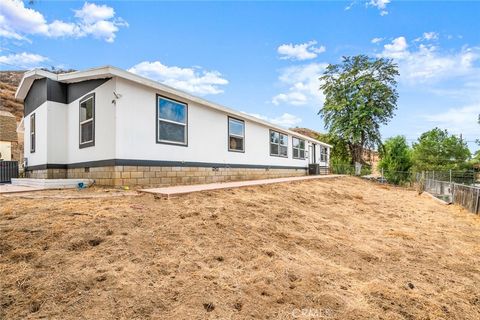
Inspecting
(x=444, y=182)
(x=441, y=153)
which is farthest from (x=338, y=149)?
(x=444, y=182)

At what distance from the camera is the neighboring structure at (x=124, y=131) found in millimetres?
6535

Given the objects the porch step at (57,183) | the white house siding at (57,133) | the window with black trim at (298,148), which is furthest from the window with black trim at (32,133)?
the window with black trim at (298,148)

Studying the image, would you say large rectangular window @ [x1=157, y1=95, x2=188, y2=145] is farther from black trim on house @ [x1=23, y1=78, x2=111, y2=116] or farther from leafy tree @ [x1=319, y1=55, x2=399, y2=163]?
leafy tree @ [x1=319, y1=55, x2=399, y2=163]

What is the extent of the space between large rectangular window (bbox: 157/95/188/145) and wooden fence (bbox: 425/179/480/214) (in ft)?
32.4

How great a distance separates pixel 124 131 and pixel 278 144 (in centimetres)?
966

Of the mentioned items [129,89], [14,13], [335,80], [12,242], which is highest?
[335,80]

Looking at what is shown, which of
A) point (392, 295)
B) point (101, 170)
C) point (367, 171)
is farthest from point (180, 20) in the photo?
point (367, 171)

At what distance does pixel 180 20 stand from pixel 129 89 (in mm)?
4325

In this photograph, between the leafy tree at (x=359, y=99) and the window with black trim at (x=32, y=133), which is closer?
the window with black trim at (x=32, y=133)

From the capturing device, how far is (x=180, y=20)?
935 cm

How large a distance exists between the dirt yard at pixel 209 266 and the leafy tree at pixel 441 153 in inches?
1140

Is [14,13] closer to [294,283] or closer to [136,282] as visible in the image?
[136,282]

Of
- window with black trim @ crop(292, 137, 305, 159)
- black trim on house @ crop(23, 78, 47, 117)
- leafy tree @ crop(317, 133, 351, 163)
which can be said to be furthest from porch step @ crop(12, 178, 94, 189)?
leafy tree @ crop(317, 133, 351, 163)

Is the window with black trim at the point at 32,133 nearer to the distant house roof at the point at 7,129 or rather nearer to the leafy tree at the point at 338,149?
the distant house roof at the point at 7,129
